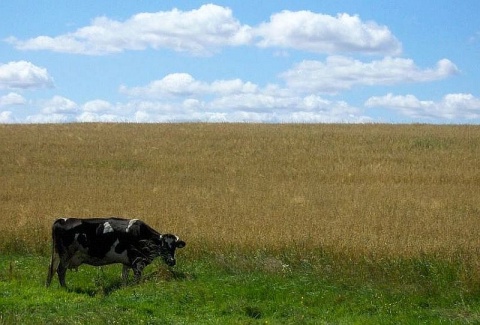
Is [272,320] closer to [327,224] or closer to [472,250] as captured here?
[472,250]

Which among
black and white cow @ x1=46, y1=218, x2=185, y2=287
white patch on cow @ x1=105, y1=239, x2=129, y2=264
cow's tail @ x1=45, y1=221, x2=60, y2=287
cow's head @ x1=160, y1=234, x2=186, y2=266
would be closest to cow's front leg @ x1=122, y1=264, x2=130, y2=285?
black and white cow @ x1=46, y1=218, x2=185, y2=287

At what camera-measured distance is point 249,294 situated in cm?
1212

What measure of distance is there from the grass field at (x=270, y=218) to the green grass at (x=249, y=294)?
4cm

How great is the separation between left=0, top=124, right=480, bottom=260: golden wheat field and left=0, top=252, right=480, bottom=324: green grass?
1.16 m

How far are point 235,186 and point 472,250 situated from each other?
528 inches

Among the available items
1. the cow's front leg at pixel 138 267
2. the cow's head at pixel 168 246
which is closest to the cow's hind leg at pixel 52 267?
the cow's front leg at pixel 138 267

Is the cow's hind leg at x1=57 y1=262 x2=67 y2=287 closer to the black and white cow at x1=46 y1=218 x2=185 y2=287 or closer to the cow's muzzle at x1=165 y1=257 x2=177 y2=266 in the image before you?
the black and white cow at x1=46 y1=218 x2=185 y2=287

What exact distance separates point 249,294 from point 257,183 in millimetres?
15855

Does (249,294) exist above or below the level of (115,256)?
below

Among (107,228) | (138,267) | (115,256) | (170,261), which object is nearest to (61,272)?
(115,256)

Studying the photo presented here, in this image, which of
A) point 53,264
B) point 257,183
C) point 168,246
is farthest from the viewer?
point 257,183

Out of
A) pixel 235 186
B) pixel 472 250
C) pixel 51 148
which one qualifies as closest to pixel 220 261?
pixel 472 250

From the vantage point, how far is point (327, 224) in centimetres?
1744

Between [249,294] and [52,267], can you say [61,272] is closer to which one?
[52,267]
